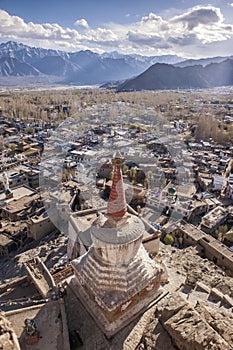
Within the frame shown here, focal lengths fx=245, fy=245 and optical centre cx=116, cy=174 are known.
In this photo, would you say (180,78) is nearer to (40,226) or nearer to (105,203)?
(105,203)

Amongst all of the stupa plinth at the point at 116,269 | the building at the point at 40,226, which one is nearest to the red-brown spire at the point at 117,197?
the stupa plinth at the point at 116,269

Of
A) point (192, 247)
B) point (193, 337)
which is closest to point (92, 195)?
point (192, 247)

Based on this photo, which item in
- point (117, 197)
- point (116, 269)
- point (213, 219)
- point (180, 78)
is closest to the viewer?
point (117, 197)

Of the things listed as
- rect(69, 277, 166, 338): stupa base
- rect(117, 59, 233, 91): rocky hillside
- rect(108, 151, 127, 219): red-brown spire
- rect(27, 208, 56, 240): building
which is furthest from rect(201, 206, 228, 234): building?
rect(117, 59, 233, 91): rocky hillside

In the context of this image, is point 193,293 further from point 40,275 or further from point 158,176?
point 158,176

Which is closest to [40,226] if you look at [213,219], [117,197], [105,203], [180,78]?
[105,203]

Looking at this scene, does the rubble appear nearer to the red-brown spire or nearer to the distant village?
the red-brown spire

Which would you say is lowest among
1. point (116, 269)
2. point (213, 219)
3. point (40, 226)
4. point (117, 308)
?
point (40, 226)
